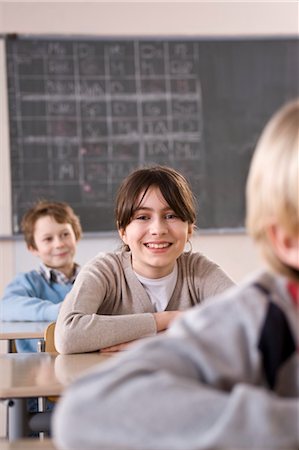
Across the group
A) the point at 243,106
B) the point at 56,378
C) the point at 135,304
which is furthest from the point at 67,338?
the point at 243,106

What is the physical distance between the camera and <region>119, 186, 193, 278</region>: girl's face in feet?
9.94

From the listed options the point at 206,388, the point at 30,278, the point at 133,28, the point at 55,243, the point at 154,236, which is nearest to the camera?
the point at 206,388

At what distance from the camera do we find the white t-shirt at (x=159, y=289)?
10.0 ft

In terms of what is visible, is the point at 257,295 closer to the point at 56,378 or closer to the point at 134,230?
the point at 56,378

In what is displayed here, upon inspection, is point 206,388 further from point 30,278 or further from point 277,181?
point 30,278

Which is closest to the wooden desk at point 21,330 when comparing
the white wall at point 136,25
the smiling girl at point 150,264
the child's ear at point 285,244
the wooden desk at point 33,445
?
the smiling girl at point 150,264

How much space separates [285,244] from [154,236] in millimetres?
1924

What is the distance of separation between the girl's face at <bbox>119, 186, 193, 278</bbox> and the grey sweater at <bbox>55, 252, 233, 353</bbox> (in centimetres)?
6

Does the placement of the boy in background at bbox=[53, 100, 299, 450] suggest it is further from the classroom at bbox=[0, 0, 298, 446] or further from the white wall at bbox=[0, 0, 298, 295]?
the white wall at bbox=[0, 0, 298, 295]

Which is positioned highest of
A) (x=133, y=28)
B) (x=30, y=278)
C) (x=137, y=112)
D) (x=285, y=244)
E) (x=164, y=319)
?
(x=133, y=28)

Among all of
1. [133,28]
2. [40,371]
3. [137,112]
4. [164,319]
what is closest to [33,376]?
[40,371]

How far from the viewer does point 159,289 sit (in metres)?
3.06

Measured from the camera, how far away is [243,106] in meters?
6.73

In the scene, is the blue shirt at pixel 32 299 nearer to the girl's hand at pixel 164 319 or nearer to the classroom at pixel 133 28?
the classroom at pixel 133 28
